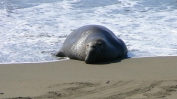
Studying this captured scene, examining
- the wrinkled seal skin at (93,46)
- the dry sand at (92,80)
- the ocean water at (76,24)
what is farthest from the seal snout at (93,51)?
the ocean water at (76,24)

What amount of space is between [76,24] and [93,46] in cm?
331

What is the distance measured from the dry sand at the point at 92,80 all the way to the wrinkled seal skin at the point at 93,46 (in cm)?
24

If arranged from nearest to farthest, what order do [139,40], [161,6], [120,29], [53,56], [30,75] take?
[30,75], [53,56], [139,40], [120,29], [161,6]

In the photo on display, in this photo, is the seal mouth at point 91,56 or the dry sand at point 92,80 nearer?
the dry sand at point 92,80

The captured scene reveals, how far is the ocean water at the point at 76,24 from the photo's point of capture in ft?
30.1

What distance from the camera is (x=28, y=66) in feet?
26.3

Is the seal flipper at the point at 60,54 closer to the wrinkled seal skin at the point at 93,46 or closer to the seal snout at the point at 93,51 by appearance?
the wrinkled seal skin at the point at 93,46

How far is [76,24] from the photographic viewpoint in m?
11.8

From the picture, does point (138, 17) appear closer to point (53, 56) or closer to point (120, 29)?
point (120, 29)

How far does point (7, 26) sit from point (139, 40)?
3236 mm

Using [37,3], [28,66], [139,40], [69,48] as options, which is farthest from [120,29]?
[37,3]

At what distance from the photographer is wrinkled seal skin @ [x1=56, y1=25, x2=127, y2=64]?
8500mm

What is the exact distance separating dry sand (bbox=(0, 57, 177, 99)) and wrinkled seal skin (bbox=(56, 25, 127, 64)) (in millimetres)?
238

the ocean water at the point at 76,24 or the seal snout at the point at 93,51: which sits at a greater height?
the seal snout at the point at 93,51
